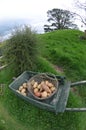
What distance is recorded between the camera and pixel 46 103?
7426 millimetres

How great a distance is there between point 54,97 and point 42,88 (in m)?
0.41

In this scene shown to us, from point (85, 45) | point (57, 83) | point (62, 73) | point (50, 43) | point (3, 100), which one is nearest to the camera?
point (57, 83)

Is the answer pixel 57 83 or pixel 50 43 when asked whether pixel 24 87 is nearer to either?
pixel 57 83

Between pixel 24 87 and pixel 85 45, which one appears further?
pixel 85 45

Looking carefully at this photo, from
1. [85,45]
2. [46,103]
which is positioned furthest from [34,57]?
[85,45]

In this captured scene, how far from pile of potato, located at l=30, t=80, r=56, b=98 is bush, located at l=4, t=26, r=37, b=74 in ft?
3.45

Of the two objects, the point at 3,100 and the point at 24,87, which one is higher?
the point at 24,87

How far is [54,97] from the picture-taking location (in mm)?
7598

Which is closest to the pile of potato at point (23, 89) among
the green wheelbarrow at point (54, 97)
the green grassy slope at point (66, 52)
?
the green wheelbarrow at point (54, 97)

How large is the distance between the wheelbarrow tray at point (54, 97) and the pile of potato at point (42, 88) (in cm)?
13

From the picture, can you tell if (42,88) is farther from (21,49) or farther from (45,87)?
(21,49)

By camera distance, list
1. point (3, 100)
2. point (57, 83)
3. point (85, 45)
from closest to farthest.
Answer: point (57, 83) → point (3, 100) → point (85, 45)

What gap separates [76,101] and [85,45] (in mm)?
4038

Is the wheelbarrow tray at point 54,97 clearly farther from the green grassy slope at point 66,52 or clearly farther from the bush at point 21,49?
the green grassy slope at point 66,52
